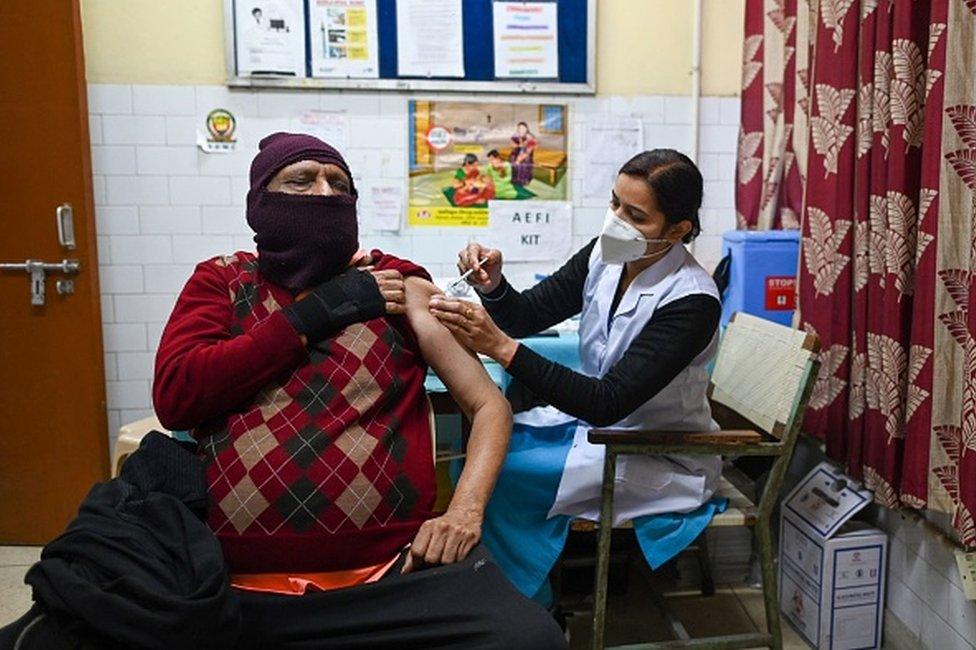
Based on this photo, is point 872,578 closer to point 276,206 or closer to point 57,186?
point 276,206

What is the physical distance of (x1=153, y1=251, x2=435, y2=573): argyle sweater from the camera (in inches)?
58.6

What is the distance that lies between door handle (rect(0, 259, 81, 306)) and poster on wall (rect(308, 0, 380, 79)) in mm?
1042

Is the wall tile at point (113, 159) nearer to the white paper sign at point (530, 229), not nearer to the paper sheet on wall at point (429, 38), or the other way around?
the paper sheet on wall at point (429, 38)

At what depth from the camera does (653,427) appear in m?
2.02

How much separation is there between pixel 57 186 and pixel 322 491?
1.83 meters

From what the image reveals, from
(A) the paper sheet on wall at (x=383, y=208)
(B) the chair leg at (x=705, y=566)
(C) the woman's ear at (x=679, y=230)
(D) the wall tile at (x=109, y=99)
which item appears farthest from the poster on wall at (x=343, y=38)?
(B) the chair leg at (x=705, y=566)

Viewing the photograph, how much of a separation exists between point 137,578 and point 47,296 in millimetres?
1865

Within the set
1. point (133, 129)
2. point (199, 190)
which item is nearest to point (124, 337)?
point (199, 190)

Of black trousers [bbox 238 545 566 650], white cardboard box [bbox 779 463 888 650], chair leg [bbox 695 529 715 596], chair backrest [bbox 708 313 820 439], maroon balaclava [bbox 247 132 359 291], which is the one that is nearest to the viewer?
black trousers [bbox 238 545 566 650]

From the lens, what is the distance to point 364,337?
5.35 ft

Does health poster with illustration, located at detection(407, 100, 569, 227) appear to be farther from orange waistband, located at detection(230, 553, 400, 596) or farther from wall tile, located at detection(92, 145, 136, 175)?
orange waistband, located at detection(230, 553, 400, 596)

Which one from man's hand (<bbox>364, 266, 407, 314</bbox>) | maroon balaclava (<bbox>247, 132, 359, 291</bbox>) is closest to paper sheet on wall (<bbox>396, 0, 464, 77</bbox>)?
maroon balaclava (<bbox>247, 132, 359, 291</bbox>)

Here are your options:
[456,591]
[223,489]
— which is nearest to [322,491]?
[223,489]

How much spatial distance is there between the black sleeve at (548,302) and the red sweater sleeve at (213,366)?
82 centimetres
